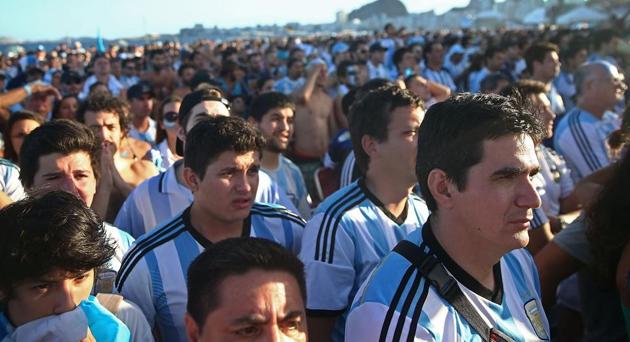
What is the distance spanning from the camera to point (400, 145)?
3.24m

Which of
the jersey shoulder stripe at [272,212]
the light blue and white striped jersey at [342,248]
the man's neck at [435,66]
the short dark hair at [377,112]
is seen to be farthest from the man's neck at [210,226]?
the man's neck at [435,66]

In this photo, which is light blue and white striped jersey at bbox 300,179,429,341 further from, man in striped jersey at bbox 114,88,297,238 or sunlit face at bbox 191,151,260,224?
man in striped jersey at bbox 114,88,297,238

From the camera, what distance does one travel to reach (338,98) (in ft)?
29.7

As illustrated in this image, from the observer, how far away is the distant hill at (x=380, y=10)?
67812 millimetres

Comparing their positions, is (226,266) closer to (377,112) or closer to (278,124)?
(377,112)

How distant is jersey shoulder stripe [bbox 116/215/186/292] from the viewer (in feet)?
9.39

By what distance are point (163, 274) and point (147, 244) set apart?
7.0 inches

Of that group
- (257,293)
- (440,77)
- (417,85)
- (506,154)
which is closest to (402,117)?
(506,154)

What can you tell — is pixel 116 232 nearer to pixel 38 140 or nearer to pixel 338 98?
pixel 38 140

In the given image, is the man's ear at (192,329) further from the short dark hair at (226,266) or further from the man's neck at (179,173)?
the man's neck at (179,173)

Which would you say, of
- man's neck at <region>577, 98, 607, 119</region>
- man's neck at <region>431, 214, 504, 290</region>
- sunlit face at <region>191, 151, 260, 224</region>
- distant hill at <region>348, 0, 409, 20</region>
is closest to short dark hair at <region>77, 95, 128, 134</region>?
sunlit face at <region>191, 151, 260, 224</region>

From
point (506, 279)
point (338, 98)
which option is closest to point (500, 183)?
point (506, 279)

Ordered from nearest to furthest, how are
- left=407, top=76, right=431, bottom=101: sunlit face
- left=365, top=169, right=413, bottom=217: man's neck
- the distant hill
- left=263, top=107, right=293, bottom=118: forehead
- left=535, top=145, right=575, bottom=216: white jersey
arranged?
left=365, top=169, right=413, bottom=217: man's neck < left=535, top=145, right=575, bottom=216: white jersey < left=263, top=107, right=293, bottom=118: forehead < left=407, top=76, right=431, bottom=101: sunlit face < the distant hill

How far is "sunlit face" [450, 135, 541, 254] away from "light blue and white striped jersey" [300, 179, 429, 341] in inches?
35.4
